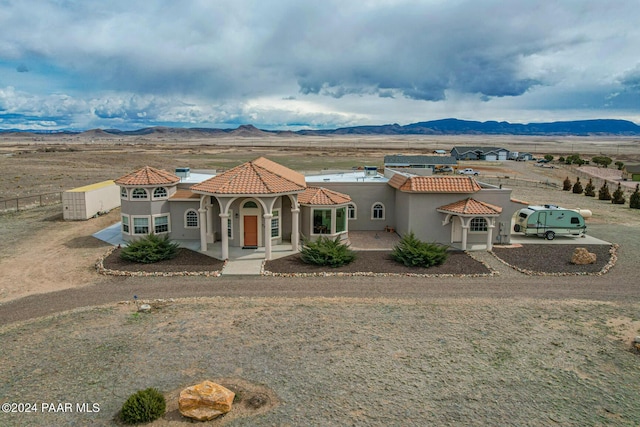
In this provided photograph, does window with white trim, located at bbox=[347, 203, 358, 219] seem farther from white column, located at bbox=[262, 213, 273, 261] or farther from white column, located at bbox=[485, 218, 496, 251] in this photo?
white column, located at bbox=[485, 218, 496, 251]

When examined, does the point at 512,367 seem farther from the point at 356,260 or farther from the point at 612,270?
the point at 612,270

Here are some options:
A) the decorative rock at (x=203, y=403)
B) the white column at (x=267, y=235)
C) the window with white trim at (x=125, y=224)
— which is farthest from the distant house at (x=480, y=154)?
the decorative rock at (x=203, y=403)

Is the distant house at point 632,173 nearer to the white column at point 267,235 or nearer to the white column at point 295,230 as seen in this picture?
the white column at point 295,230

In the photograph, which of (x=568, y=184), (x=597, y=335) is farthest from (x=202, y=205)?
(x=568, y=184)

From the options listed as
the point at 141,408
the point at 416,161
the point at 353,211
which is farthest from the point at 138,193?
the point at 416,161

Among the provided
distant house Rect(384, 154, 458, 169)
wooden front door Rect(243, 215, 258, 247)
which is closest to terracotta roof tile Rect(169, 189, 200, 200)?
wooden front door Rect(243, 215, 258, 247)

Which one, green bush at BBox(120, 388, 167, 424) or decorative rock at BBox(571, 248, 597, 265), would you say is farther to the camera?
decorative rock at BBox(571, 248, 597, 265)
